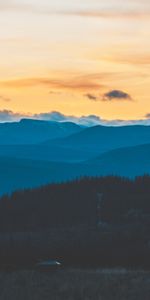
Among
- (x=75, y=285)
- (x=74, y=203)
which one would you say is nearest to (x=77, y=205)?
(x=74, y=203)

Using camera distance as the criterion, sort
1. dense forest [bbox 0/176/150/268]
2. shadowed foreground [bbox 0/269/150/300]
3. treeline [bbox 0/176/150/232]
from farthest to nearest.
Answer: treeline [bbox 0/176/150/232] < dense forest [bbox 0/176/150/268] < shadowed foreground [bbox 0/269/150/300]

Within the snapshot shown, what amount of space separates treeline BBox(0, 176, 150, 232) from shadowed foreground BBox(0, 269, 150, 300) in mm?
108858

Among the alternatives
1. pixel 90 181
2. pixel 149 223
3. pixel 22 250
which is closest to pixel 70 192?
pixel 90 181

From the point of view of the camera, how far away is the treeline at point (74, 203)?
162m

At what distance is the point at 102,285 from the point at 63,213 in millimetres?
135440

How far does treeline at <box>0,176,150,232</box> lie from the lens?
532ft

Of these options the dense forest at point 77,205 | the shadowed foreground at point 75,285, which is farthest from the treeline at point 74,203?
the shadowed foreground at point 75,285

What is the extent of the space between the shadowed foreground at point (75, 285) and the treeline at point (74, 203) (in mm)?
108858

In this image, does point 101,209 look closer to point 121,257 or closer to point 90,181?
point 90,181

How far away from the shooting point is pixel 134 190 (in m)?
172

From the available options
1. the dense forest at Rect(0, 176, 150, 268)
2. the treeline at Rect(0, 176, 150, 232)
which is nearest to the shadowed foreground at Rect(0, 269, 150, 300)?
the dense forest at Rect(0, 176, 150, 268)

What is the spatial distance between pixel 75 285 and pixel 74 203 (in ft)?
458

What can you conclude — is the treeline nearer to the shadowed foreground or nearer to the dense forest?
the dense forest

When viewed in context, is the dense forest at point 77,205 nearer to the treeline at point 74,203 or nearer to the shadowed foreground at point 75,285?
the treeline at point 74,203
